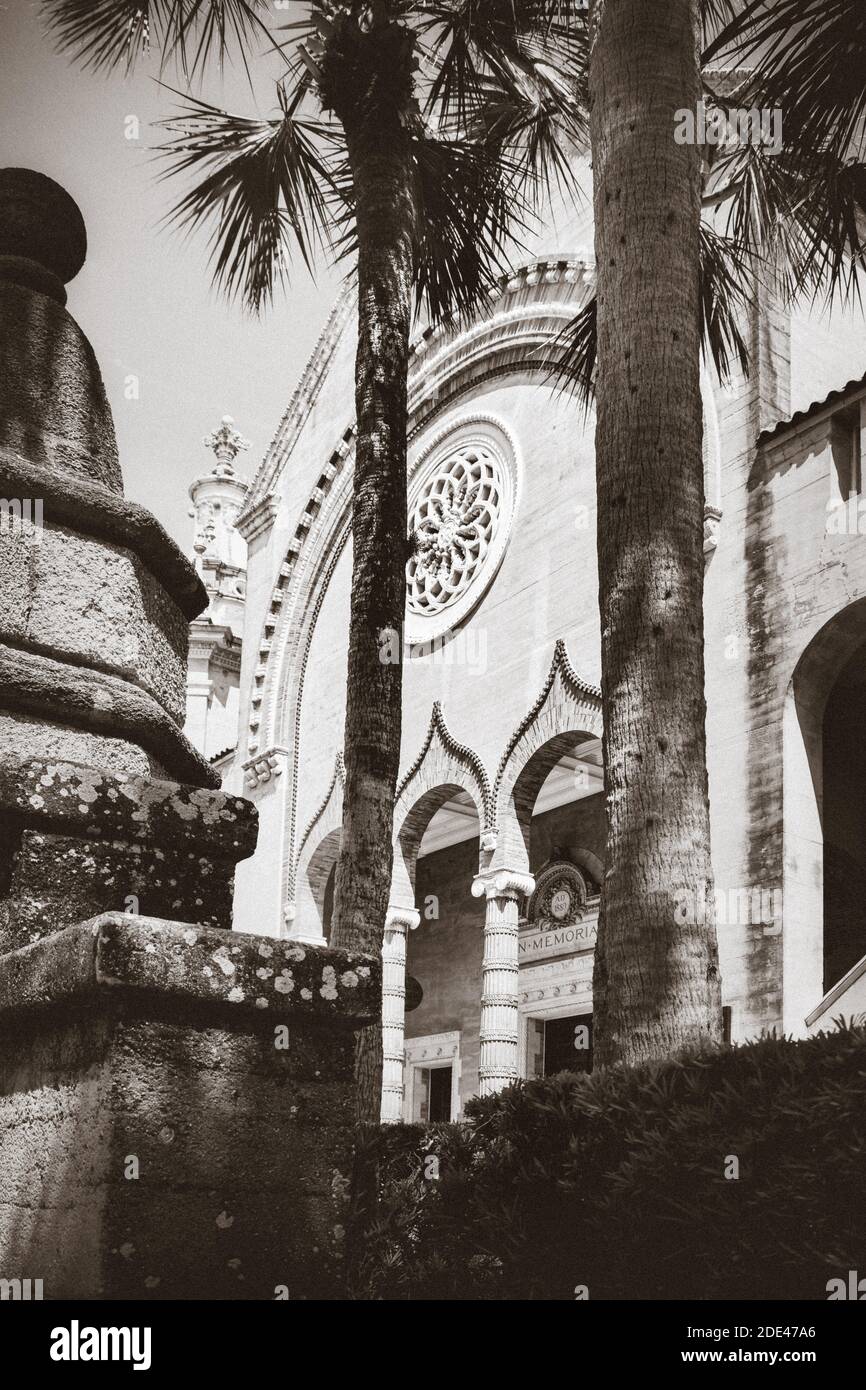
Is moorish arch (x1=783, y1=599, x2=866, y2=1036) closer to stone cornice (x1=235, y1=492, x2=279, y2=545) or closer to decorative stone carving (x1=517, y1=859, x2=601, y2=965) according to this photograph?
decorative stone carving (x1=517, y1=859, x2=601, y2=965)

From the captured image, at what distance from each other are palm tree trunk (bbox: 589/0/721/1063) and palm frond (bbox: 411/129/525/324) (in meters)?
3.04

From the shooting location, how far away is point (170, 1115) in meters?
2.27

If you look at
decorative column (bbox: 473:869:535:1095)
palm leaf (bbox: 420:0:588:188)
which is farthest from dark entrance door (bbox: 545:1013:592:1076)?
palm leaf (bbox: 420:0:588:188)

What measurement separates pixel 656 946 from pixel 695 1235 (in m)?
1.64

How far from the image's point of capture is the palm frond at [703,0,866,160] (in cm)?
697

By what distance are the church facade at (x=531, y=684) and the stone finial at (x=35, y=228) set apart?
4.53 metres

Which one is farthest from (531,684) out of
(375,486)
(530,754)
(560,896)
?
(375,486)

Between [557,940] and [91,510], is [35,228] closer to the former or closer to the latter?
[91,510]

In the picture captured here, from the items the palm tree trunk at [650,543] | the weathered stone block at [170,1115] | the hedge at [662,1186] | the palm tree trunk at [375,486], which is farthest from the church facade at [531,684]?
the weathered stone block at [170,1115]

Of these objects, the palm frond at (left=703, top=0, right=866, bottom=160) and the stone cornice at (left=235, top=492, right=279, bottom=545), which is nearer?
the palm frond at (left=703, top=0, right=866, bottom=160)

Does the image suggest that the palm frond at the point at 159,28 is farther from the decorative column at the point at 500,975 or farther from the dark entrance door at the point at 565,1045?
the dark entrance door at the point at 565,1045

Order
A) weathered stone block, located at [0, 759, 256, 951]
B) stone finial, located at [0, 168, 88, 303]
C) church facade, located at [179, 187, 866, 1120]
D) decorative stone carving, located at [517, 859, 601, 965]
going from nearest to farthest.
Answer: weathered stone block, located at [0, 759, 256, 951]
stone finial, located at [0, 168, 88, 303]
church facade, located at [179, 187, 866, 1120]
decorative stone carving, located at [517, 859, 601, 965]

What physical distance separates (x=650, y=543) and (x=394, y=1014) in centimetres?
1255

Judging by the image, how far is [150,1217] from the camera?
2219 mm
